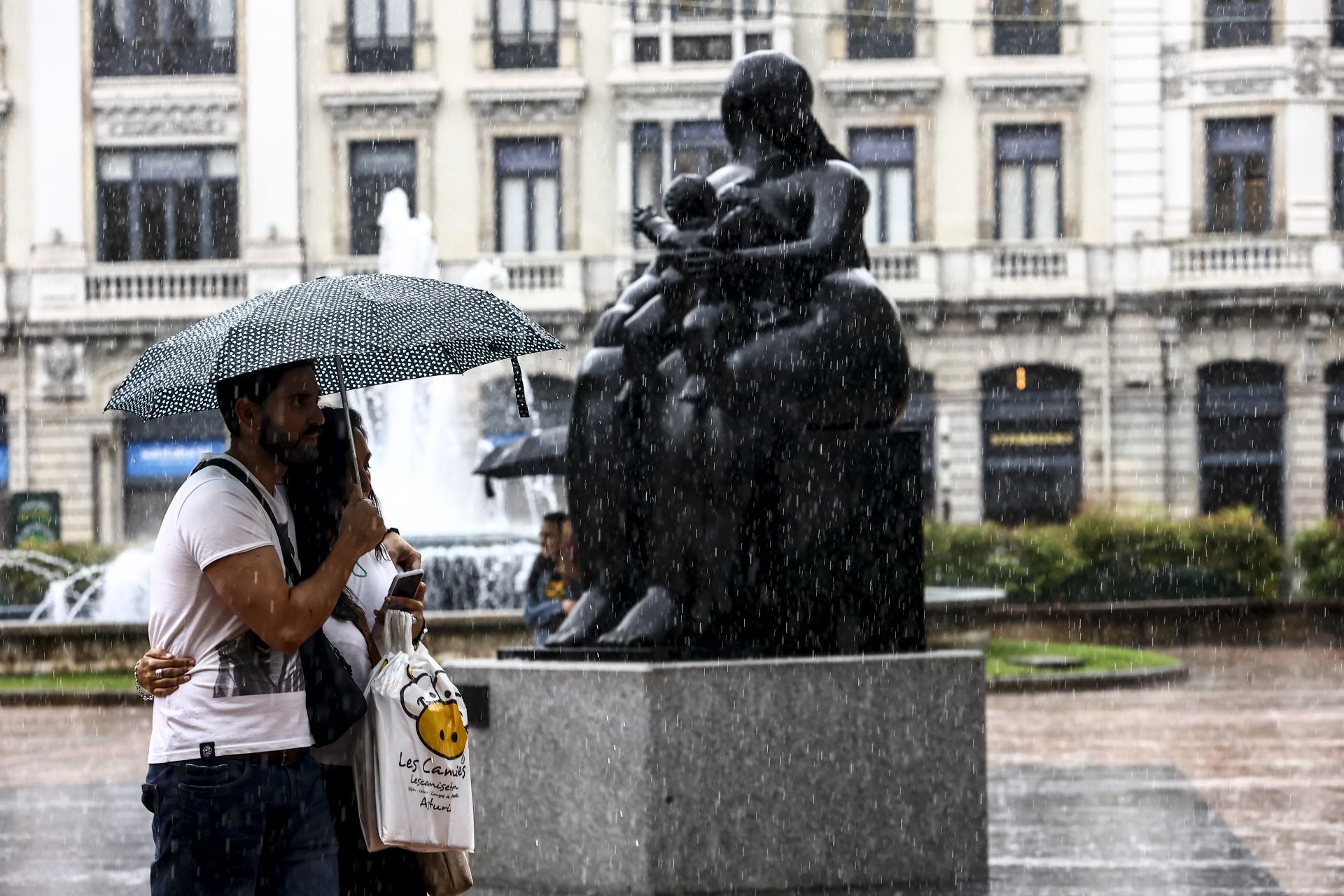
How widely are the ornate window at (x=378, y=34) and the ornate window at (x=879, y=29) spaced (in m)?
7.74

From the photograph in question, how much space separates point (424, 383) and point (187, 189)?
6.11 metres

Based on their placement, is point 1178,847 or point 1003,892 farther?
point 1178,847

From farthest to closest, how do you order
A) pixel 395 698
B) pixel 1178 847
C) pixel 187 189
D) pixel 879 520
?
pixel 187 189 < pixel 1178 847 < pixel 879 520 < pixel 395 698

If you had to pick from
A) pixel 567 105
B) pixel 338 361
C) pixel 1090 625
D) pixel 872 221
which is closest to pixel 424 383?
pixel 567 105

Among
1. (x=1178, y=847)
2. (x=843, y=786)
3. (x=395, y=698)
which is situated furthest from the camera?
(x=1178, y=847)

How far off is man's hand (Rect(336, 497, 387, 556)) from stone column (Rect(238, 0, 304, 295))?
1331 inches

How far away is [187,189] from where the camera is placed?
37625 mm

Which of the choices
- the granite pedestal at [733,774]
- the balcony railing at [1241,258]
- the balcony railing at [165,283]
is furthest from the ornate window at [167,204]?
the granite pedestal at [733,774]

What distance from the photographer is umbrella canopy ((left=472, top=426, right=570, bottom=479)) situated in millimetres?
12305

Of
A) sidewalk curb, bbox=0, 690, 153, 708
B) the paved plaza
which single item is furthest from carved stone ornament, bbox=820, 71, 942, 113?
sidewalk curb, bbox=0, 690, 153, 708

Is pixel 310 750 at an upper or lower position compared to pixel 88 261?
lower

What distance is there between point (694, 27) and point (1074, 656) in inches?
767

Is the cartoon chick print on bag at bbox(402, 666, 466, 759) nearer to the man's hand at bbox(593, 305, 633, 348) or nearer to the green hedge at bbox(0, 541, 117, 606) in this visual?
the man's hand at bbox(593, 305, 633, 348)

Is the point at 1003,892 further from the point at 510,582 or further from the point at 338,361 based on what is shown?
the point at 510,582
